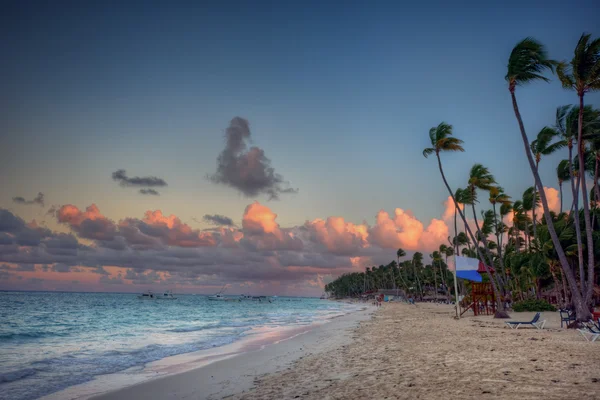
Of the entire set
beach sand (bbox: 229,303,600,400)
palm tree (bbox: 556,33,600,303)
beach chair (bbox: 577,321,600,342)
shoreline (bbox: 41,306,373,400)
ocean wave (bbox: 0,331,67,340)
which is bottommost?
ocean wave (bbox: 0,331,67,340)

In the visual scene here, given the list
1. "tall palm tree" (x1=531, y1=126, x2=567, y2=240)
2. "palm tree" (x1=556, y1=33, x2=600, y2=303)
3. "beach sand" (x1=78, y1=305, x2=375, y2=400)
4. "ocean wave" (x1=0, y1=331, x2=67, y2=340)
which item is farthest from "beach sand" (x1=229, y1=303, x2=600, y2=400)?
"ocean wave" (x1=0, y1=331, x2=67, y2=340)


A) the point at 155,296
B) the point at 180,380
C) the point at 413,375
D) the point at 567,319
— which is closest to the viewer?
the point at 413,375

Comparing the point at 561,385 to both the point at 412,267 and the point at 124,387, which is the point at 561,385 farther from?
the point at 412,267

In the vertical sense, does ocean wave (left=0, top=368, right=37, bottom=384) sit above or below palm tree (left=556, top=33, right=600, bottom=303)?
A: below

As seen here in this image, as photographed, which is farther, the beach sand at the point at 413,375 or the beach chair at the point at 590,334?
the beach chair at the point at 590,334

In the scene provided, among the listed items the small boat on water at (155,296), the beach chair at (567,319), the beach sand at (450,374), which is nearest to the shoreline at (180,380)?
the beach sand at (450,374)

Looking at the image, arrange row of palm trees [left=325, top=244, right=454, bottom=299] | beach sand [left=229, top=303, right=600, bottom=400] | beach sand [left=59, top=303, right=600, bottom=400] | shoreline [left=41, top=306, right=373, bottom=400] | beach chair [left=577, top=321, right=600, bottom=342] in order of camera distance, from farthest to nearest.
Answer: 1. row of palm trees [left=325, top=244, right=454, bottom=299]
2. beach chair [left=577, top=321, right=600, bottom=342]
3. shoreline [left=41, top=306, right=373, bottom=400]
4. beach sand [left=59, top=303, right=600, bottom=400]
5. beach sand [left=229, top=303, right=600, bottom=400]

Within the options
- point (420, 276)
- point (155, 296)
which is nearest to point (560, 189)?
point (420, 276)

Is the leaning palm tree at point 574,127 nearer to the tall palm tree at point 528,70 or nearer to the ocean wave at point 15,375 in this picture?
the tall palm tree at point 528,70

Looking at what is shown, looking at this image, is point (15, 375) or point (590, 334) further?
point (590, 334)

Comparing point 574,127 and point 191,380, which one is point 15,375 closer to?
point 191,380

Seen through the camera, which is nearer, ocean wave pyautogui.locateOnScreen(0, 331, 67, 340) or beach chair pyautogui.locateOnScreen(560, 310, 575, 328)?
beach chair pyautogui.locateOnScreen(560, 310, 575, 328)

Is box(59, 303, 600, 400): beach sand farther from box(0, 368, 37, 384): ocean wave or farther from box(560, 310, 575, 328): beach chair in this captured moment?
box(560, 310, 575, 328): beach chair

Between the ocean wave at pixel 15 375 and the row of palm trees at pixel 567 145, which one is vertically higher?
the row of palm trees at pixel 567 145
